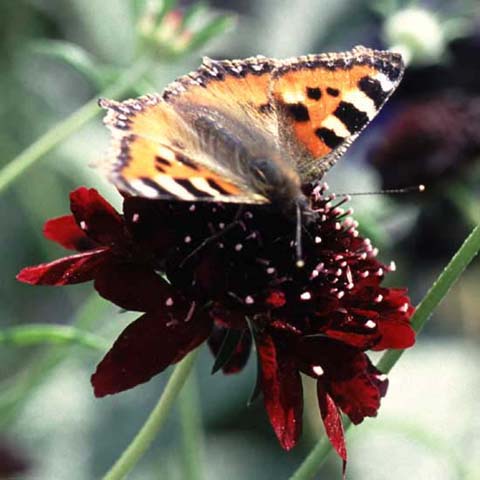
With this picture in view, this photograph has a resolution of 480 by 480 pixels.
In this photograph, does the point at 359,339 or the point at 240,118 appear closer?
the point at 359,339

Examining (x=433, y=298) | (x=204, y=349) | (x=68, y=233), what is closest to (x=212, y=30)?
(x=68, y=233)

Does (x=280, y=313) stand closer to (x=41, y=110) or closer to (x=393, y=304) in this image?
(x=393, y=304)

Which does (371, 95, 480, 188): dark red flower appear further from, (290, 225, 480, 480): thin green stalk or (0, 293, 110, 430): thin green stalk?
(290, 225, 480, 480): thin green stalk

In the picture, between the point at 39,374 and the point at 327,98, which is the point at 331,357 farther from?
the point at 39,374

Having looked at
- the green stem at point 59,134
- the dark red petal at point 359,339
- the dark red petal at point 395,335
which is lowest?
the dark red petal at point 395,335

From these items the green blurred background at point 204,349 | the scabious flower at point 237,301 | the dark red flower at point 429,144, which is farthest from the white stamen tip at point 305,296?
the dark red flower at point 429,144

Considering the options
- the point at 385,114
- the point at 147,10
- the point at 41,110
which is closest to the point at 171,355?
the point at 147,10

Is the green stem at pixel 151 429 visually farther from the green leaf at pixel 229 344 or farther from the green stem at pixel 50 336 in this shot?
the green stem at pixel 50 336
